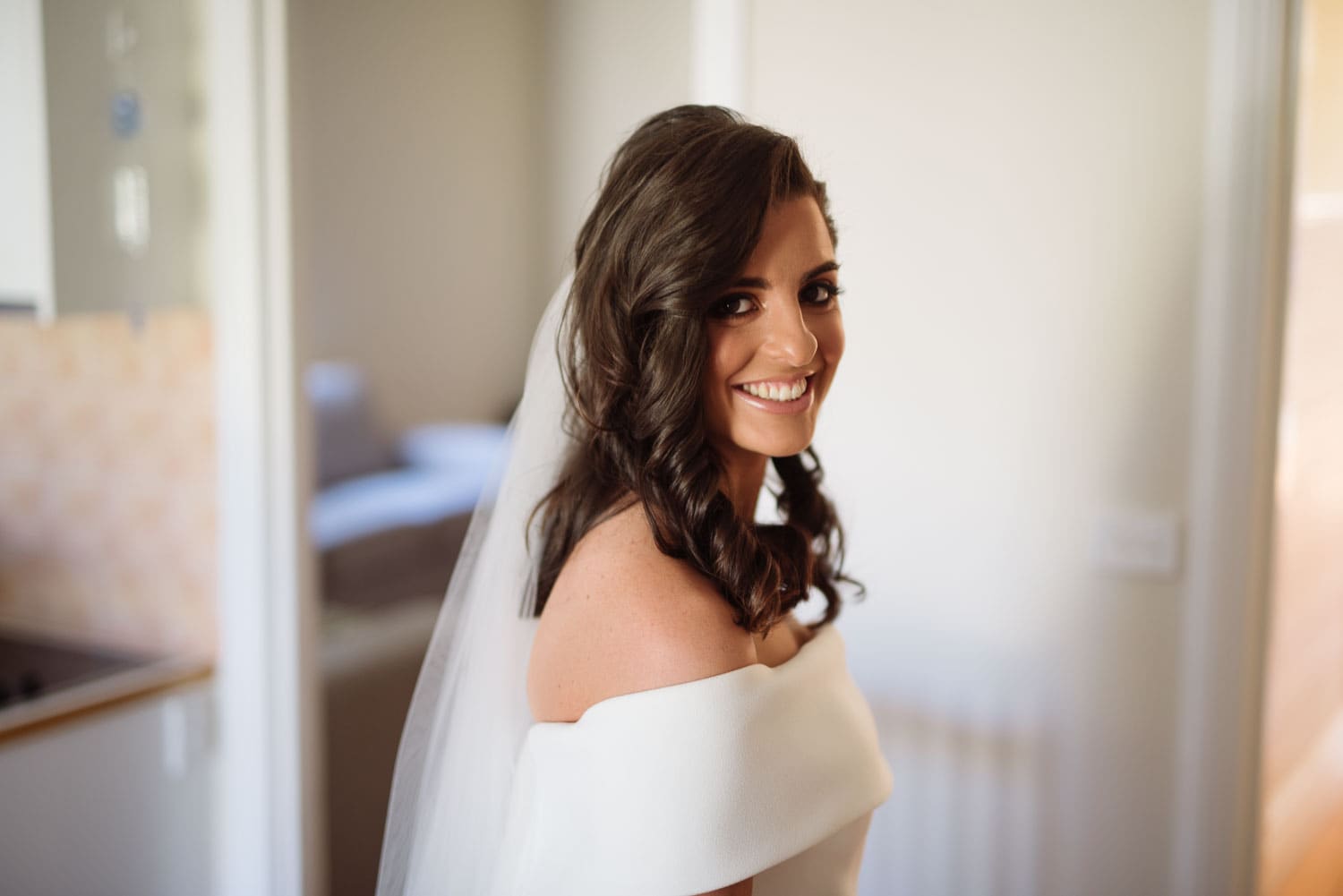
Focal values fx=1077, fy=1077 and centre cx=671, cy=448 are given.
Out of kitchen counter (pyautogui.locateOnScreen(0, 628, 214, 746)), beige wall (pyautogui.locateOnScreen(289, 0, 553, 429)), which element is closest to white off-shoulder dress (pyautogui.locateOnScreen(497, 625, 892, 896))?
kitchen counter (pyautogui.locateOnScreen(0, 628, 214, 746))

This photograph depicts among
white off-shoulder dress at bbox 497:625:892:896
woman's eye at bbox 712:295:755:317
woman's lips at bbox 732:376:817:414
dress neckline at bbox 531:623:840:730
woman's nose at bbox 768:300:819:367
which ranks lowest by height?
white off-shoulder dress at bbox 497:625:892:896

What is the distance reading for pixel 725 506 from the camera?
999mm

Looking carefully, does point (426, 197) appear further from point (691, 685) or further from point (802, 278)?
point (691, 685)

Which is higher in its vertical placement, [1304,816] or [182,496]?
[182,496]

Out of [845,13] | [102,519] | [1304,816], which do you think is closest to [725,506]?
[845,13]

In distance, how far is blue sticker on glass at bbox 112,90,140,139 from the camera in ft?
6.64

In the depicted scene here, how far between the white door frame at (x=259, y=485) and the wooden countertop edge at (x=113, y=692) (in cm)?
6

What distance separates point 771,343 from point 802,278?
7 cm

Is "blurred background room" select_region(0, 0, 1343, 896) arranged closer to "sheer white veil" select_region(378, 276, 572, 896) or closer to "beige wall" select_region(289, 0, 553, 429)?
"beige wall" select_region(289, 0, 553, 429)

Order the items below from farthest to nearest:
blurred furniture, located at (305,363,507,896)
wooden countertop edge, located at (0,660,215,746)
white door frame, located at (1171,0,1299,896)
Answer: blurred furniture, located at (305,363,507,896)
wooden countertop edge, located at (0,660,215,746)
white door frame, located at (1171,0,1299,896)

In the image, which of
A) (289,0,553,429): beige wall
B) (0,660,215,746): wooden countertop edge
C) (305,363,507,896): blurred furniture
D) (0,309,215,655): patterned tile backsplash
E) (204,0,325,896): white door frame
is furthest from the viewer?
(289,0,553,429): beige wall

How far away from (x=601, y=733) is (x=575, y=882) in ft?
0.48

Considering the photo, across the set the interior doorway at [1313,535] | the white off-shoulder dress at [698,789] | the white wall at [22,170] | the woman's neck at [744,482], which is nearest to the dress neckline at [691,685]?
the white off-shoulder dress at [698,789]

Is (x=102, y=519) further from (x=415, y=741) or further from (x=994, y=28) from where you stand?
(x=994, y=28)
